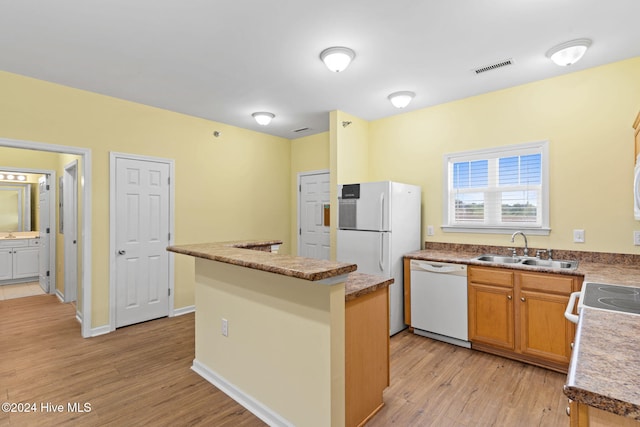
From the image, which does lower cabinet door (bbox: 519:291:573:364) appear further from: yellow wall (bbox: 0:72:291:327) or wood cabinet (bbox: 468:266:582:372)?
yellow wall (bbox: 0:72:291:327)

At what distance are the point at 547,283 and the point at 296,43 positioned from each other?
295 centimetres

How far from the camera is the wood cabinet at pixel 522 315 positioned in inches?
105

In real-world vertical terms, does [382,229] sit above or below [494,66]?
below

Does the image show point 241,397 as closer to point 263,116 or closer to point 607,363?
point 607,363

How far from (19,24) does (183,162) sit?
7.21ft

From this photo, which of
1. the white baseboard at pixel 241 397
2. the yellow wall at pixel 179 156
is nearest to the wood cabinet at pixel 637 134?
the white baseboard at pixel 241 397

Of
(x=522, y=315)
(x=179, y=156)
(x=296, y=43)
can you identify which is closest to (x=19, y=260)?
(x=179, y=156)

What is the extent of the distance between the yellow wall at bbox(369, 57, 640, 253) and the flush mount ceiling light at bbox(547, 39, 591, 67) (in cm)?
60

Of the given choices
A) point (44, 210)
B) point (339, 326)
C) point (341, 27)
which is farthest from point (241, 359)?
point (44, 210)

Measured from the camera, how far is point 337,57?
2637mm

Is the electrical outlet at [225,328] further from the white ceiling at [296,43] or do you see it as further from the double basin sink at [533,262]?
the double basin sink at [533,262]

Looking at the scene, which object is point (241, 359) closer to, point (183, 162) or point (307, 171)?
point (183, 162)

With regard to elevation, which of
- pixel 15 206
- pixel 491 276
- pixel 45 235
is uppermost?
pixel 15 206

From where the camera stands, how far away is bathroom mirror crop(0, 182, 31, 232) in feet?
20.5
